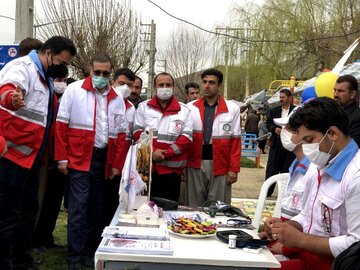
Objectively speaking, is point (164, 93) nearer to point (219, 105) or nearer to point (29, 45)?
point (219, 105)

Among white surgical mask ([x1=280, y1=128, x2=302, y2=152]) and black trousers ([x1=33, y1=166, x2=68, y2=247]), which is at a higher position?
white surgical mask ([x1=280, y1=128, x2=302, y2=152])

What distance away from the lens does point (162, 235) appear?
8.29 ft

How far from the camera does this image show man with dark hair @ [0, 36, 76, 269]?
3.50 m

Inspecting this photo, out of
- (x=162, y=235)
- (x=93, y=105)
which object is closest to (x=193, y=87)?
(x=93, y=105)

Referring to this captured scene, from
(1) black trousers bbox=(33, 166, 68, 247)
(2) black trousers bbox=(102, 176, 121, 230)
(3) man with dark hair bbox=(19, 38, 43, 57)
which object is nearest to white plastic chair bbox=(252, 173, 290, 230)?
(2) black trousers bbox=(102, 176, 121, 230)

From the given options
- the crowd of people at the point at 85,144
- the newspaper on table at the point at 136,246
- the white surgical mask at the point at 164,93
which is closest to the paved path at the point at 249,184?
the crowd of people at the point at 85,144

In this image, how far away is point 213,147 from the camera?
16.3 ft

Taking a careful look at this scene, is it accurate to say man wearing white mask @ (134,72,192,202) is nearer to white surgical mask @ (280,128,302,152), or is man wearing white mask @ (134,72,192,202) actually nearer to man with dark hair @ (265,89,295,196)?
white surgical mask @ (280,128,302,152)

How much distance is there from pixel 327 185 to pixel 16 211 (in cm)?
243

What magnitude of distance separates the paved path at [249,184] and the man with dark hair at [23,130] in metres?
5.57

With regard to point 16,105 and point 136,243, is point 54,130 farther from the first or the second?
point 136,243

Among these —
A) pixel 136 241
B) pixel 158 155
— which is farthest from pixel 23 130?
pixel 136 241

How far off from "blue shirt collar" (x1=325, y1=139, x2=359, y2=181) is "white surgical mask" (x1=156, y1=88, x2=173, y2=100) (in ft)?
8.51

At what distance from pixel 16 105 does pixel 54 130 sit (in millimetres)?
944
